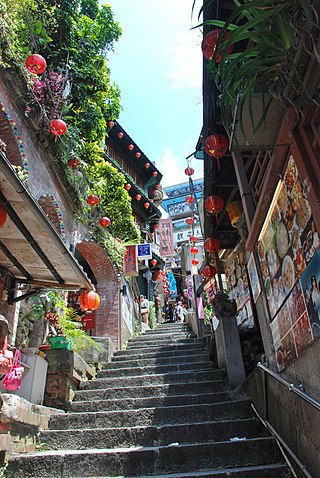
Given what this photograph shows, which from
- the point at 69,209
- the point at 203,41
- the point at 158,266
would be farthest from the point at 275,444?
the point at 158,266

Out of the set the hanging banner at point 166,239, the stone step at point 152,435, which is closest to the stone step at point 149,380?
the stone step at point 152,435

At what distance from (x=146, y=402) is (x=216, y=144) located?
431cm

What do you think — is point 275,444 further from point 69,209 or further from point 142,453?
point 69,209

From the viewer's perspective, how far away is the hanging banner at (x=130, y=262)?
1292 cm

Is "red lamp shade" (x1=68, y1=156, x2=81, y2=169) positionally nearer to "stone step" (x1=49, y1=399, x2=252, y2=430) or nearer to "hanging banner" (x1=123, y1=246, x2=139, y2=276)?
"hanging banner" (x1=123, y1=246, x2=139, y2=276)

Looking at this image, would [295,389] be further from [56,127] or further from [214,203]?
[56,127]

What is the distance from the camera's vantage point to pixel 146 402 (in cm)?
593

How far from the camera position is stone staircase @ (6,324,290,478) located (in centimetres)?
407

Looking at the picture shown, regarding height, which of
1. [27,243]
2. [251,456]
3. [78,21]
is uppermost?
[78,21]

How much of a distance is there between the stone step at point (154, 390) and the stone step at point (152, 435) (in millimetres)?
A: 1428

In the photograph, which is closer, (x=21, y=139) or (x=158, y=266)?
(x=21, y=139)

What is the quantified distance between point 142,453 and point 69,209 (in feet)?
25.6

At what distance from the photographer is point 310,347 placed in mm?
3318

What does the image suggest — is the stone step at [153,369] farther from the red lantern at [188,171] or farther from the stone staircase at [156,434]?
the red lantern at [188,171]
